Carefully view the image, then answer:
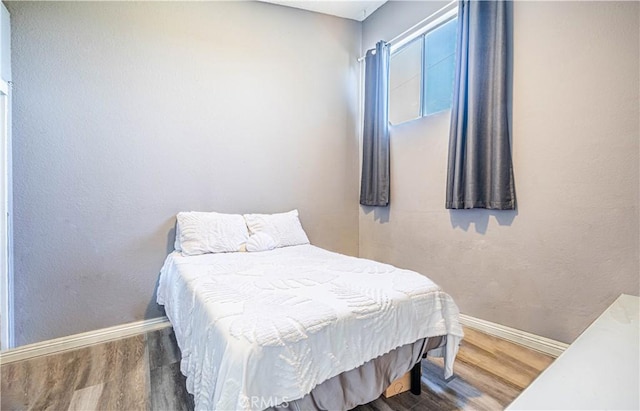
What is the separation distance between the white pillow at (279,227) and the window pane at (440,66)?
1.56 meters

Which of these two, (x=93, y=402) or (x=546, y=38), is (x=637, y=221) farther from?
(x=93, y=402)

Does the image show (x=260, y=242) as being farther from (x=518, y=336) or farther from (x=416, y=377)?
(x=518, y=336)

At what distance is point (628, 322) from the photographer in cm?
108

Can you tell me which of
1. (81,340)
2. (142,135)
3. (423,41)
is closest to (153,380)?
(81,340)

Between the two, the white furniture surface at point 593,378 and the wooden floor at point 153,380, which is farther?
the wooden floor at point 153,380

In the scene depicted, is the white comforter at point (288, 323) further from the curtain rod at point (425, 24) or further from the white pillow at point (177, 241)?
the curtain rod at point (425, 24)

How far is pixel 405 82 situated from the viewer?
285 centimetres

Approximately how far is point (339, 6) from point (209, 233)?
255cm

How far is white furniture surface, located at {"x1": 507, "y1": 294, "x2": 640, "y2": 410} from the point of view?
23.8 inches

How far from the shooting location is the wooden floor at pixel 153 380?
1.47 metres

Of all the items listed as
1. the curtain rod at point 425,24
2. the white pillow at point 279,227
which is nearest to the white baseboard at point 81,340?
the white pillow at point 279,227

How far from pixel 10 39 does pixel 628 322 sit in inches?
140

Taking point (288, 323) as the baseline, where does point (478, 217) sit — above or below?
above

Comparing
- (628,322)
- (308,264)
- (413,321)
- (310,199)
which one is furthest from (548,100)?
(310,199)
